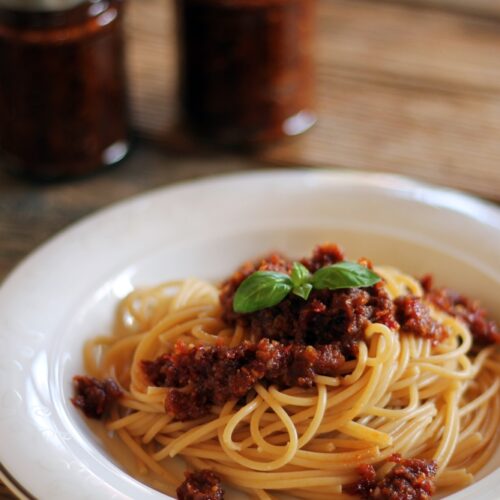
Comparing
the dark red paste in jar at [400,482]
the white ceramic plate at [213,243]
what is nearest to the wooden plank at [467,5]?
the white ceramic plate at [213,243]

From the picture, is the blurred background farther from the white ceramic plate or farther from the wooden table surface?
the white ceramic plate

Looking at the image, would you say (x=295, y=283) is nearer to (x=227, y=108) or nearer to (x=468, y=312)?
(x=468, y=312)

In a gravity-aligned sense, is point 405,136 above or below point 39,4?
below

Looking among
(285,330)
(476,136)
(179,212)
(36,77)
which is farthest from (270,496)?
(476,136)

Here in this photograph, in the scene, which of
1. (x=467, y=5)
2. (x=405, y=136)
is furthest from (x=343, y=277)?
(x=467, y=5)

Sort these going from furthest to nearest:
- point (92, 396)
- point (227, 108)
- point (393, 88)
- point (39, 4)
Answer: point (393, 88)
point (227, 108)
point (39, 4)
point (92, 396)
